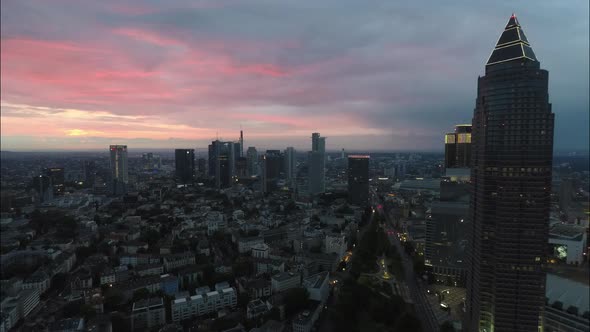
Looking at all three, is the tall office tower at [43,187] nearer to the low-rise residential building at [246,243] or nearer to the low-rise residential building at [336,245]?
the low-rise residential building at [246,243]

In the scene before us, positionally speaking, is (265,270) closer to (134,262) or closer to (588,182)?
(134,262)

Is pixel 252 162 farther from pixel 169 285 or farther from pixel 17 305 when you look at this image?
pixel 17 305

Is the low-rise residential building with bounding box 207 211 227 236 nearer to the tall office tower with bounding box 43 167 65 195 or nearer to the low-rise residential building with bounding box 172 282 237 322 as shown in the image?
the low-rise residential building with bounding box 172 282 237 322

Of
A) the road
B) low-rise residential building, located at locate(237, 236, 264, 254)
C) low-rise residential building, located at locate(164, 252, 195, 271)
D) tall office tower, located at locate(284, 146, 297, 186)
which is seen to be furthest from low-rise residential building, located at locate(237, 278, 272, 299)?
tall office tower, located at locate(284, 146, 297, 186)

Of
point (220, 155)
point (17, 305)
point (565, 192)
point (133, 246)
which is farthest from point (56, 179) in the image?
point (565, 192)

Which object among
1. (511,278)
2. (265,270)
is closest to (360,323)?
(511,278)
